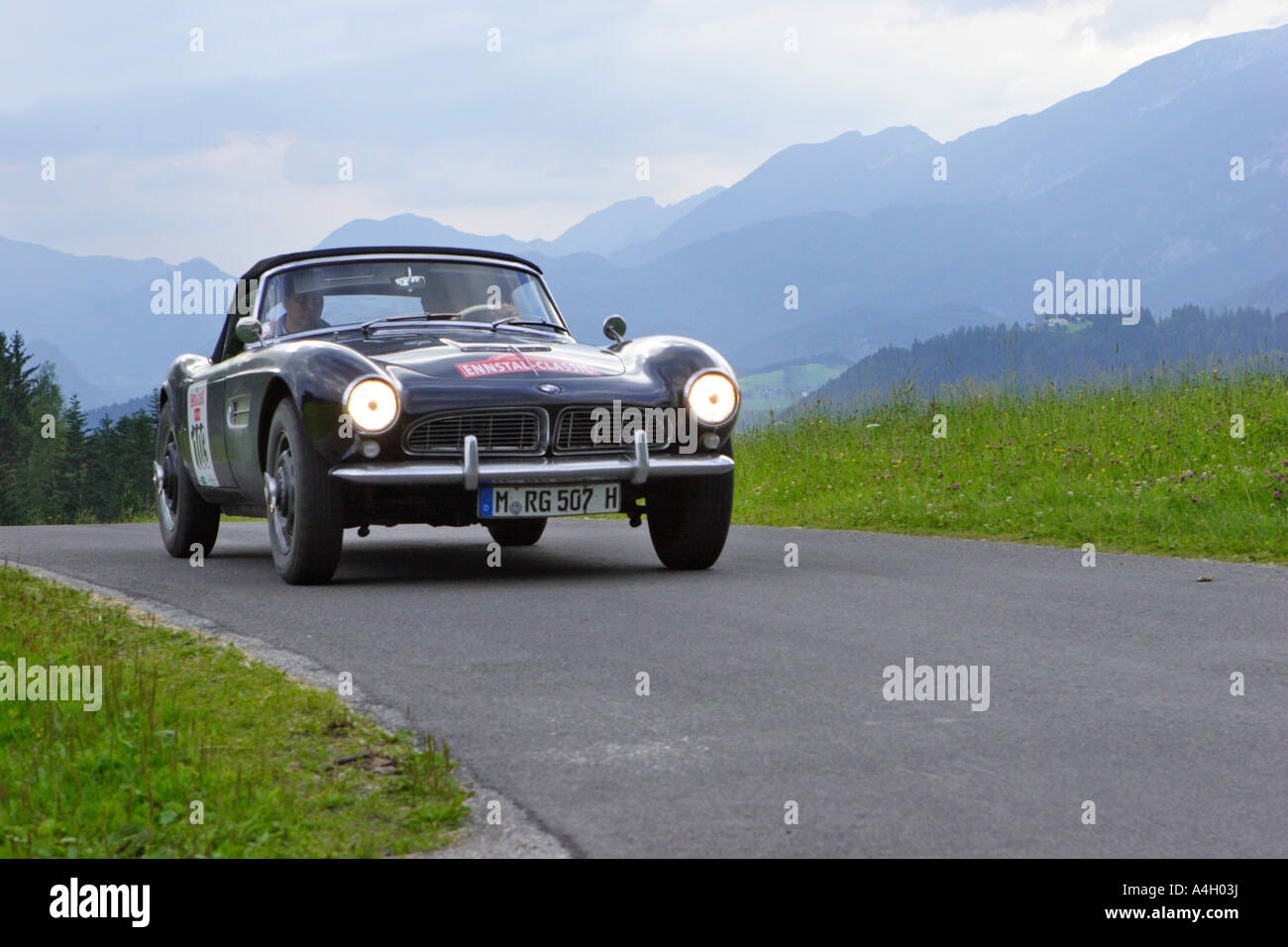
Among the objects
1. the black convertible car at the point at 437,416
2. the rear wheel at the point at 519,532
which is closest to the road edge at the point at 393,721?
the black convertible car at the point at 437,416

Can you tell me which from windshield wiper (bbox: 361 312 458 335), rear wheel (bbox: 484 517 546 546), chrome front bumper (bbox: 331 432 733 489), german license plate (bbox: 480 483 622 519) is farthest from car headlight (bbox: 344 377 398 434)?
rear wheel (bbox: 484 517 546 546)

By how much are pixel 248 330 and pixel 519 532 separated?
2620 mm

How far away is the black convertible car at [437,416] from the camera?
22.1 ft

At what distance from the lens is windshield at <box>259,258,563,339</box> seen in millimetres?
8195

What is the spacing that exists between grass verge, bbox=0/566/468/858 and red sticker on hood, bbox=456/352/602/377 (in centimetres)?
247

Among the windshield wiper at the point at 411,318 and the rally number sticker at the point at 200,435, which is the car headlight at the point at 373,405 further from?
the rally number sticker at the point at 200,435

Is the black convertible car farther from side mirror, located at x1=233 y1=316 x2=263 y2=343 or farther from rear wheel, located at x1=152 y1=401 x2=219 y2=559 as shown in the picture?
rear wheel, located at x1=152 y1=401 x2=219 y2=559

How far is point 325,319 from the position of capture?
8.16 meters

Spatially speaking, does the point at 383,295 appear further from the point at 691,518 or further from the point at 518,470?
the point at 691,518

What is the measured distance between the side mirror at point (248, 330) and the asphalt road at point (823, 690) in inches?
52.3

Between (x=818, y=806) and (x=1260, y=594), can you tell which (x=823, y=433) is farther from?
(x=818, y=806)

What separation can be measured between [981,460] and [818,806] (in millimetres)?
10682

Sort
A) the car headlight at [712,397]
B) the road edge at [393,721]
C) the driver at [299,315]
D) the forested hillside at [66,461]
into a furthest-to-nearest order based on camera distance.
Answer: the forested hillside at [66,461]
the driver at [299,315]
the car headlight at [712,397]
the road edge at [393,721]
